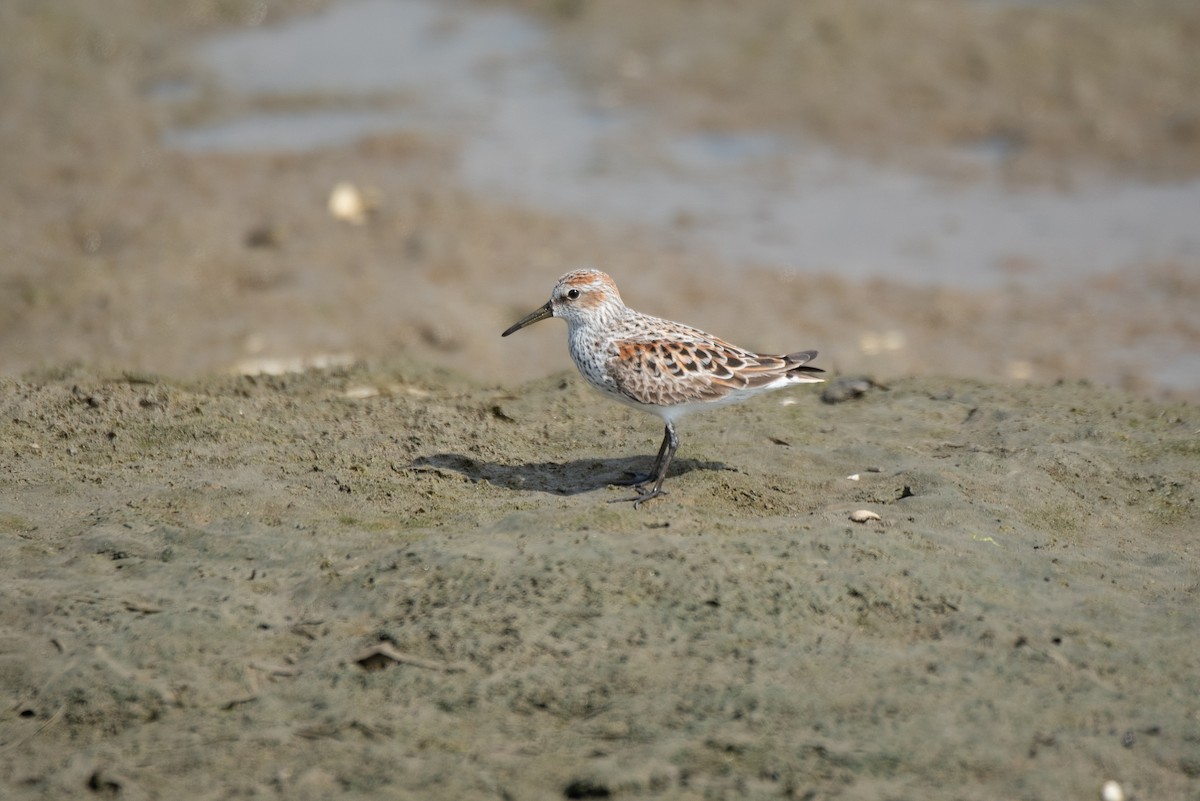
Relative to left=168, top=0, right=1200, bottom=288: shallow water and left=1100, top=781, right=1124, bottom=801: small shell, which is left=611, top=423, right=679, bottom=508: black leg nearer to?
left=1100, top=781, right=1124, bottom=801: small shell

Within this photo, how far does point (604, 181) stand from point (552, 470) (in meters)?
8.79

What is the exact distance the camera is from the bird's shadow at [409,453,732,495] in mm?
7082

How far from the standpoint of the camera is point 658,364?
709 cm

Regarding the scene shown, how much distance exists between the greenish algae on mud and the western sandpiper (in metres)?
0.40

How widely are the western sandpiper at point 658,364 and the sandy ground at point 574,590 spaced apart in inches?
16.1

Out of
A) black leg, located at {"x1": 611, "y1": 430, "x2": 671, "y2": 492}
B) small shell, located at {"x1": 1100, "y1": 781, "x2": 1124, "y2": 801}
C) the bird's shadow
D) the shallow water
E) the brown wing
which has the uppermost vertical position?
the shallow water

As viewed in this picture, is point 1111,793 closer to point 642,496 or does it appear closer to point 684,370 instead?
point 642,496

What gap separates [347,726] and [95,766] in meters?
0.90

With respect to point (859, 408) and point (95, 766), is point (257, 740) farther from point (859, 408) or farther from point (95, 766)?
point (859, 408)

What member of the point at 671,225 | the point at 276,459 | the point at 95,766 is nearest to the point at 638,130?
the point at 671,225

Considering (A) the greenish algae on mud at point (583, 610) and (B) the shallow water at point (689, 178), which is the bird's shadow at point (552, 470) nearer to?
(A) the greenish algae on mud at point (583, 610)

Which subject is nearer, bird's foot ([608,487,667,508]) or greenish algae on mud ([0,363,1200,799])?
greenish algae on mud ([0,363,1200,799])

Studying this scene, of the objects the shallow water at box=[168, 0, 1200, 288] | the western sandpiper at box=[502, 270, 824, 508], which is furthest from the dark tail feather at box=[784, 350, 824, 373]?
the shallow water at box=[168, 0, 1200, 288]

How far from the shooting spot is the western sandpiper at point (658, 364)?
706 cm
